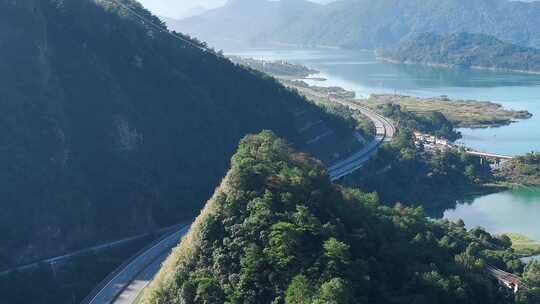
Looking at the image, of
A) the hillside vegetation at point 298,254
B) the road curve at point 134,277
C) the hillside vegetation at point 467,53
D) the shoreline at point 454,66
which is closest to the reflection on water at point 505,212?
the hillside vegetation at point 298,254

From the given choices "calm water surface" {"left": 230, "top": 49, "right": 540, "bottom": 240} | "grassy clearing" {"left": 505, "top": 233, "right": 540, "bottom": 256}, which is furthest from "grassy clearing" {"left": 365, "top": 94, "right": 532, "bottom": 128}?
"grassy clearing" {"left": 505, "top": 233, "right": 540, "bottom": 256}

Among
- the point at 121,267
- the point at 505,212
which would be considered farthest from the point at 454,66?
the point at 121,267

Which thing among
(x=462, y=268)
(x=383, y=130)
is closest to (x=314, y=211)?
(x=462, y=268)

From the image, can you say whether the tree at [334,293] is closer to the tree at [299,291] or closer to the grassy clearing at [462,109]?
the tree at [299,291]

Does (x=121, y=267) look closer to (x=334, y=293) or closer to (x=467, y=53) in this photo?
(x=334, y=293)

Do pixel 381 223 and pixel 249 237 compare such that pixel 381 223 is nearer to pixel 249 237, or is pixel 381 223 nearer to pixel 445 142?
pixel 249 237

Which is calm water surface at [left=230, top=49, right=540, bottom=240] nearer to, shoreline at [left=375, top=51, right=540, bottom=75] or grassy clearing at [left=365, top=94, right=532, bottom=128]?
grassy clearing at [left=365, top=94, right=532, bottom=128]

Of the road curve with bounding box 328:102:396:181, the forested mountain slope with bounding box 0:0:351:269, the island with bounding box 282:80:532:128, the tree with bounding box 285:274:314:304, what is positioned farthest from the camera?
the island with bounding box 282:80:532:128
